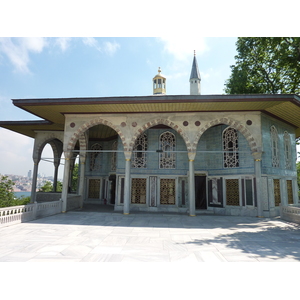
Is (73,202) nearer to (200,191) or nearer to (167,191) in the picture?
(167,191)

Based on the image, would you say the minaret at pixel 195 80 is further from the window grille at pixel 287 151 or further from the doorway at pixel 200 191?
the doorway at pixel 200 191

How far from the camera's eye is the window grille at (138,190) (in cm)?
1181

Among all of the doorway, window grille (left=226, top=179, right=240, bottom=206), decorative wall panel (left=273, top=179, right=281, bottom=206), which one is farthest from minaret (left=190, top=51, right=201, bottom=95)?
decorative wall panel (left=273, top=179, right=281, bottom=206)

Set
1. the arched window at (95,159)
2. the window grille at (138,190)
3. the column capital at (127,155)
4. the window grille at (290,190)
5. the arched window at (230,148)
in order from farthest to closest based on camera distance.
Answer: the arched window at (95,159) < the window grille at (138,190) < the window grille at (290,190) < the arched window at (230,148) < the column capital at (127,155)

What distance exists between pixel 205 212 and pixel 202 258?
24.4 ft

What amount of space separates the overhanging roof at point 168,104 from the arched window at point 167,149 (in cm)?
246

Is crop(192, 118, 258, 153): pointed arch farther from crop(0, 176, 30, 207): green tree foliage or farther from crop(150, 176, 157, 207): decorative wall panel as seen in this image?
crop(0, 176, 30, 207): green tree foliage

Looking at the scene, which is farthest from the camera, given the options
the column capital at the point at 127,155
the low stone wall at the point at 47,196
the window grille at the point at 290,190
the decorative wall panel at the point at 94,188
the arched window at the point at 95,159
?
the arched window at the point at 95,159

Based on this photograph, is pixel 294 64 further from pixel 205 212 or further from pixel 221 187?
pixel 205 212

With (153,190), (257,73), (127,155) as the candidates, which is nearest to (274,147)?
(153,190)

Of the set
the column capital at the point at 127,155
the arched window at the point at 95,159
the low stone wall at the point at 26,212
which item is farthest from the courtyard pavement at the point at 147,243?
the arched window at the point at 95,159

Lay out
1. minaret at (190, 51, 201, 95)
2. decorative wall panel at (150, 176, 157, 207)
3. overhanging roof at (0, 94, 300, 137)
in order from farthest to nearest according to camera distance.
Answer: minaret at (190, 51, 201, 95)
decorative wall panel at (150, 176, 157, 207)
overhanging roof at (0, 94, 300, 137)

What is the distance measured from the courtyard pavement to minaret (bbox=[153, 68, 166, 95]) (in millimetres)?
10782

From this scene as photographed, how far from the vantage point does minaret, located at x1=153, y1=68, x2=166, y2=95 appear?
16.0m
